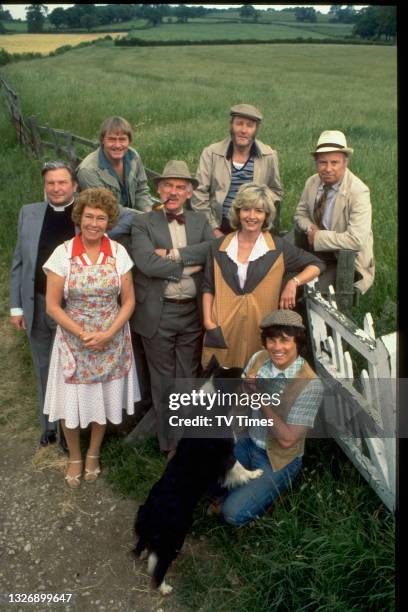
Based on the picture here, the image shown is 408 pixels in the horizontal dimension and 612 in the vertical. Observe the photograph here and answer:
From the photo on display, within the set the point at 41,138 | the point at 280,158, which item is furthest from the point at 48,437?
the point at 41,138

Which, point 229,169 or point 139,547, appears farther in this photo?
point 229,169

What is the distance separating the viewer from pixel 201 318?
3850 millimetres

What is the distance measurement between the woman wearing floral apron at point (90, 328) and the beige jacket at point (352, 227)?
1.27 meters

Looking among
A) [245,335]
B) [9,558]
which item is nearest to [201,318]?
[245,335]

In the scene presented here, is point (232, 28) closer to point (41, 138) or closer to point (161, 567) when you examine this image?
point (161, 567)

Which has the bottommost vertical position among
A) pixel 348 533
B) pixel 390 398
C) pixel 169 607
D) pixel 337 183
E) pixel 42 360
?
pixel 169 607

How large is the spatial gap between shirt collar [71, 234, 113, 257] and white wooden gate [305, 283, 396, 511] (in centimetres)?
123

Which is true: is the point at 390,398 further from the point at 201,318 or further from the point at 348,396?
the point at 201,318

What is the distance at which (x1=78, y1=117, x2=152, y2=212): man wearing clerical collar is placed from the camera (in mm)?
4297

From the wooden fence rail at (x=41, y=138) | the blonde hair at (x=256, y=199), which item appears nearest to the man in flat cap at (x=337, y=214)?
the blonde hair at (x=256, y=199)

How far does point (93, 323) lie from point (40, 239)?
70cm

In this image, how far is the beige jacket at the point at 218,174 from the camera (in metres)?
4.39

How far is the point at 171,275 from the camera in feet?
12.1

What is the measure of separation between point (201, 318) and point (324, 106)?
23.4 feet
